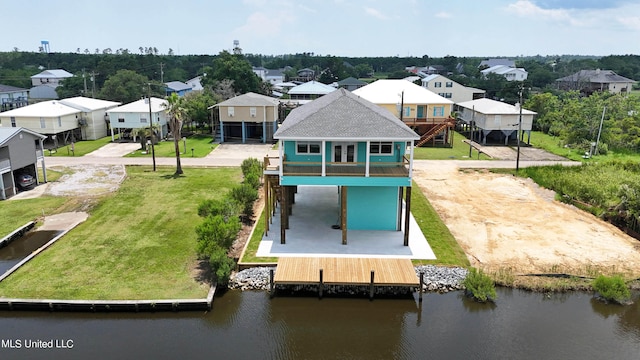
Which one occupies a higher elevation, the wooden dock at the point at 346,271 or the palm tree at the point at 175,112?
the palm tree at the point at 175,112

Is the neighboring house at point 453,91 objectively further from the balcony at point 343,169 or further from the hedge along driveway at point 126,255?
the balcony at point 343,169

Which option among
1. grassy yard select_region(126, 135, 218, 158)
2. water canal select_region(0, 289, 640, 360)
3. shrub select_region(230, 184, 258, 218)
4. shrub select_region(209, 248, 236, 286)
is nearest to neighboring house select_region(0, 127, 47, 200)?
grassy yard select_region(126, 135, 218, 158)

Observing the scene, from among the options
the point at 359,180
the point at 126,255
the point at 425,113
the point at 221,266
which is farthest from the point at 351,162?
the point at 425,113

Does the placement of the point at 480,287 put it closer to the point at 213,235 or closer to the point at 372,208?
the point at 372,208

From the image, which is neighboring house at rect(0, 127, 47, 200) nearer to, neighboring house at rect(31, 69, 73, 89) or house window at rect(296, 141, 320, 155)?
house window at rect(296, 141, 320, 155)

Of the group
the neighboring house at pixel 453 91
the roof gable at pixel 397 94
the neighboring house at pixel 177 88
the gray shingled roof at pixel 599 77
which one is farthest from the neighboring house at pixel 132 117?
the gray shingled roof at pixel 599 77
